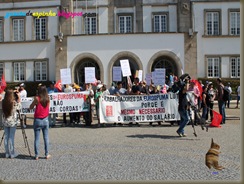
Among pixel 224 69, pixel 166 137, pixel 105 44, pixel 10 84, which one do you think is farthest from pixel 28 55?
pixel 166 137

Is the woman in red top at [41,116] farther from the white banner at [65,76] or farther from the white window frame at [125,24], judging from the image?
the white window frame at [125,24]

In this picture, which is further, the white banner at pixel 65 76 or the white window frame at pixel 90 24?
the white window frame at pixel 90 24

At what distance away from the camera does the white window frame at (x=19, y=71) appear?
35406mm

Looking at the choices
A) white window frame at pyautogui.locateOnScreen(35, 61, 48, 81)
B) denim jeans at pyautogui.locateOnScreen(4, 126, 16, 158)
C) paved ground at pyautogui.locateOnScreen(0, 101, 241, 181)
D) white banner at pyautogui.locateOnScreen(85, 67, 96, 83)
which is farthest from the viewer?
white window frame at pyautogui.locateOnScreen(35, 61, 48, 81)

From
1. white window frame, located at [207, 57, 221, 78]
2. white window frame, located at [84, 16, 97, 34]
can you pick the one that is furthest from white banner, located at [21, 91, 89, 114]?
white window frame, located at [207, 57, 221, 78]

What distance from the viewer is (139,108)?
55.1 feet

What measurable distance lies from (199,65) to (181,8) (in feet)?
16.7

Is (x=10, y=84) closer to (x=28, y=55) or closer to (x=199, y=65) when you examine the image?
(x=28, y=55)

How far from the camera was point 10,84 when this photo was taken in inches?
1383

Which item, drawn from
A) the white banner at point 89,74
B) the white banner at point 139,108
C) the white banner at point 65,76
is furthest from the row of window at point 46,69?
the white banner at point 139,108

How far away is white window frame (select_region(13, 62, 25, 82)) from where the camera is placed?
35.4 m

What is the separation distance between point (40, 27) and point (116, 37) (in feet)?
25.8

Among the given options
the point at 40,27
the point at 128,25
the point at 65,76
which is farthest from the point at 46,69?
the point at 65,76

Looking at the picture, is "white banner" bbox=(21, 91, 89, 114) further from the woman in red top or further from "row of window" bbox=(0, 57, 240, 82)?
"row of window" bbox=(0, 57, 240, 82)
